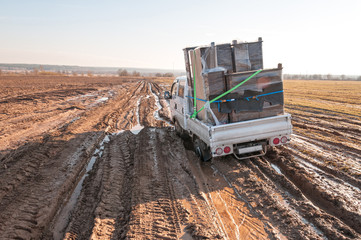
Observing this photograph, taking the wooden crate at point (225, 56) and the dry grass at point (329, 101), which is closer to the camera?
the wooden crate at point (225, 56)

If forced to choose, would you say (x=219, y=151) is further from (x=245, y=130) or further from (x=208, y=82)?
(x=208, y=82)

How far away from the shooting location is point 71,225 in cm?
437

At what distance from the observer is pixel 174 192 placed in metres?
5.30

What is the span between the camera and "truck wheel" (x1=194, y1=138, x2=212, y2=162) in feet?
21.6

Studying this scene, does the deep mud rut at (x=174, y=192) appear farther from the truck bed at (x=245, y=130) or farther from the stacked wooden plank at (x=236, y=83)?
the stacked wooden plank at (x=236, y=83)

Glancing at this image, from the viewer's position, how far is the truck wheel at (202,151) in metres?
6.60

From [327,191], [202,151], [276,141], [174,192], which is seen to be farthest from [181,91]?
[327,191]

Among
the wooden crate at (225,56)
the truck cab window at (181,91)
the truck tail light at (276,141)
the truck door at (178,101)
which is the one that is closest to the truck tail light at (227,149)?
the truck tail light at (276,141)

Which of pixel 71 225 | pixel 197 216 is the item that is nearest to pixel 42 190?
pixel 71 225

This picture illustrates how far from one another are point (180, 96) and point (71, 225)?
534cm

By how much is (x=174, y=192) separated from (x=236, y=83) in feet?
9.41

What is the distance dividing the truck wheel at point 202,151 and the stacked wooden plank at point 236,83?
73 cm

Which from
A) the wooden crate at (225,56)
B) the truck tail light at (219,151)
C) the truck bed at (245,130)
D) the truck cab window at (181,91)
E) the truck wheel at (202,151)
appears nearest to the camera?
the truck bed at (245,130)

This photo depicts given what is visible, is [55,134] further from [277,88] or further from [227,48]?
[277,88]
